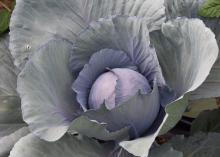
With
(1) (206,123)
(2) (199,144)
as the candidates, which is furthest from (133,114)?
(1) (206,123)

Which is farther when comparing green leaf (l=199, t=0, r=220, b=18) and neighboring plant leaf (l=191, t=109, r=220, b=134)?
neighboring plant leaf (l=191, t=109, r=220, b=134)

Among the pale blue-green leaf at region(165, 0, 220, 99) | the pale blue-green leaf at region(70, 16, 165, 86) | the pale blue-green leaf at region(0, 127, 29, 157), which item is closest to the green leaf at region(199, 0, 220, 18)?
the pale blue-green leaf at region(165, 0, 220, 99)

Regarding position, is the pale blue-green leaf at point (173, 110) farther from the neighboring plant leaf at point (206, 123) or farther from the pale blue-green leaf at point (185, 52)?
the neighboring plant leaf at point (206, 123)

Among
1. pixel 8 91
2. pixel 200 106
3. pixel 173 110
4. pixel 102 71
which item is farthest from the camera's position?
pixel 200 106

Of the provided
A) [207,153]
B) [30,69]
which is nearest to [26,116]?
[30,69]

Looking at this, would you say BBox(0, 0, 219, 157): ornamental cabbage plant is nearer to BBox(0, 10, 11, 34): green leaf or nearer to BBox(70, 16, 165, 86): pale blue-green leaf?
BBox(70, 16, 165, 86): pale blue-green leaf

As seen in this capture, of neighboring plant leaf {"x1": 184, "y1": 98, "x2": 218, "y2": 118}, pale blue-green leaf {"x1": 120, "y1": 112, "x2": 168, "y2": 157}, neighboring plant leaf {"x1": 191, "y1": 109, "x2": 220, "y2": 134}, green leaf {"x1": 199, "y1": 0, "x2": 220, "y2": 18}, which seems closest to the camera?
pale blue-green leaf {"x1": 120, "y1": 112, "x2": 168, "y2": 157}

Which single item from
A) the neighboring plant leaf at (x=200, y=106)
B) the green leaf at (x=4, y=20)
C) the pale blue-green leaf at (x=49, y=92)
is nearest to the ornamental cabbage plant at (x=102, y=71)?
the pale blue-green leaf at (x=49, y=92)

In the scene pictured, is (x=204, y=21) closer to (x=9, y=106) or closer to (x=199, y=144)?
(x=199, y=144)
